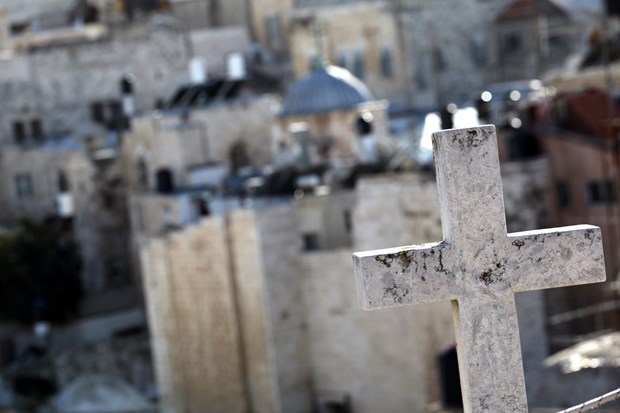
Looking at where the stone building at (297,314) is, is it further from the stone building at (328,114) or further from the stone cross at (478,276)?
the stone cross at (478,276)

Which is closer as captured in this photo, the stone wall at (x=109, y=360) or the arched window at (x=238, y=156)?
the stone wall at (x=109, y=360)

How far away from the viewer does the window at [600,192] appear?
20703 mm

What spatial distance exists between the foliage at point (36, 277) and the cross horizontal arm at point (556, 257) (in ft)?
87.4

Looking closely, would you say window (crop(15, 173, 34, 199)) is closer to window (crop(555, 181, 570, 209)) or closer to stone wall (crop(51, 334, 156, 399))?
stone wall (crop(51, 334, 156, 399))

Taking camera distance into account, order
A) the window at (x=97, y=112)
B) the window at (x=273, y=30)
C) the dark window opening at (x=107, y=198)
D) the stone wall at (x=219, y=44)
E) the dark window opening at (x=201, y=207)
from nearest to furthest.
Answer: the dark window opening at (x=201, y=207) < the dark window opening at (x=107, y=198) < the window at (x=97, y=112) < the stone wall at (x=219, y=44) < the window at (x=273, y=30)

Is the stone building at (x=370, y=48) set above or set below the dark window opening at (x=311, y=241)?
above

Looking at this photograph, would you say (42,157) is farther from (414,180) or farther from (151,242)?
(414,180)

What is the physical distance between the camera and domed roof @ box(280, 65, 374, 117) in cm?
2945

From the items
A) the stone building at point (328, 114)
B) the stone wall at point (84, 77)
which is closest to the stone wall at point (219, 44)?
the stone wall at point (84, 77)

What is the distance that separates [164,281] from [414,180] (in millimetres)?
4794

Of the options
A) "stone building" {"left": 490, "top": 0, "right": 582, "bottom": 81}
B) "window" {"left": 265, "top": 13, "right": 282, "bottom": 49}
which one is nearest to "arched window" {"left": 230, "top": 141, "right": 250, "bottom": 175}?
"stone building" {"left": 490, "top": 0, "right": 582, "bottom": 81}

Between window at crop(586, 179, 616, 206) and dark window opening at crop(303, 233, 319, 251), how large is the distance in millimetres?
4149

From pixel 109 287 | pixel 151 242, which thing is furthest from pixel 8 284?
pixel 151 242

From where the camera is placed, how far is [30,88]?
3988 cm
